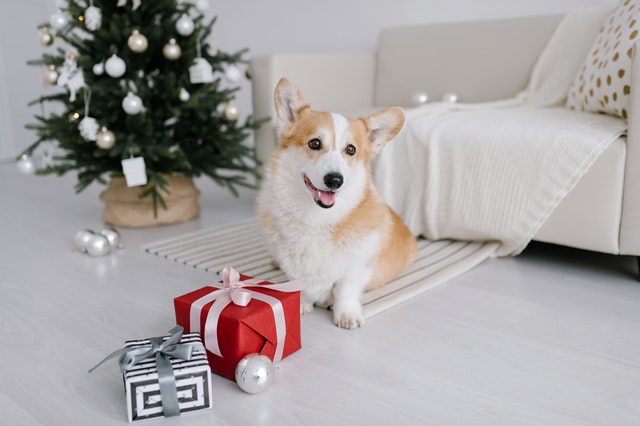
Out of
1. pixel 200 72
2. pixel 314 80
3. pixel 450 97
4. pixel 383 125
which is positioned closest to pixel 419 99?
pixel 450 97

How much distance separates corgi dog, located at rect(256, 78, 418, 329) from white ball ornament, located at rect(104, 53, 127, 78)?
1.03 metres

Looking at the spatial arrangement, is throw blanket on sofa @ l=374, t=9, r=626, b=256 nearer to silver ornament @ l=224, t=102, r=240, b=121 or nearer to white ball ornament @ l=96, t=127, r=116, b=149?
silver ornament @ l=224, t=102, r=240, b=121

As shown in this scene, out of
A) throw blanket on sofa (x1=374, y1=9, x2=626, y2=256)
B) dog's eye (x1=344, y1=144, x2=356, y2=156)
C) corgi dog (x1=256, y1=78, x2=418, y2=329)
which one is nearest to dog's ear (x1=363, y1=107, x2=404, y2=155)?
corgi dog (x1=256, y1=78, x2=418, y2=329)

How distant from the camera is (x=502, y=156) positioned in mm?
2020

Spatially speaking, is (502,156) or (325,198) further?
(502,156)

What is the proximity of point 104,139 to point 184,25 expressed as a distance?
24.0 inches

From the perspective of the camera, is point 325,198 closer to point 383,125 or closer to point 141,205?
point 383,125

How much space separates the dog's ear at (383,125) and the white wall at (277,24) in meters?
1.83

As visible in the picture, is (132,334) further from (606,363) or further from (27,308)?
(606,363)

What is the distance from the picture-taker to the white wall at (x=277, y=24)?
10.4 feet

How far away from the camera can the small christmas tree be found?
2342 mm

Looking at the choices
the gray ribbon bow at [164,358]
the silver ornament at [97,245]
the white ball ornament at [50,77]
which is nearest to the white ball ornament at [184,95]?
the white ball ornament at [50,77]

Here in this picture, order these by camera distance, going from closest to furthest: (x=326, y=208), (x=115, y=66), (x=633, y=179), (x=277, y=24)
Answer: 1. (x=326, y=208)
2. (x=633, y=179)
3. (x=115, y=66)
4. (x=277, y=24)

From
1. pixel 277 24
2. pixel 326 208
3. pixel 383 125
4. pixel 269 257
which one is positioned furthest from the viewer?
pixel 277 24
